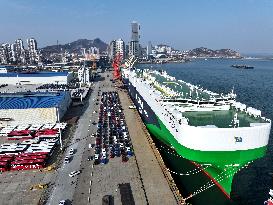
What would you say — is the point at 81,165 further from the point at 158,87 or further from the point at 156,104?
the point at 158,87

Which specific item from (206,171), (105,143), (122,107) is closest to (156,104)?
(105,143)

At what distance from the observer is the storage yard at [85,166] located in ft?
119

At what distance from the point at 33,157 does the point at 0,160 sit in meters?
5.13

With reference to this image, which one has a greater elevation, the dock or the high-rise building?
the high-rise building

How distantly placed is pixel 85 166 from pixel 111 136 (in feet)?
45.0

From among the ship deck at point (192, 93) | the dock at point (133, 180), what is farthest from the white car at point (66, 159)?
the ship deck at point (192, 93)

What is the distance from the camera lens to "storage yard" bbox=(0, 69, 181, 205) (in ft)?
119

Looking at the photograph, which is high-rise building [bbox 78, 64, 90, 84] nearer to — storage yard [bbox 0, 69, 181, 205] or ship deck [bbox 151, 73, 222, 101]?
ship deck [bbox 151, 73, 222, 101]

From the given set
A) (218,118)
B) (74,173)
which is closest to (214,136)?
(218,118)

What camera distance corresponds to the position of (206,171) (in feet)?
137

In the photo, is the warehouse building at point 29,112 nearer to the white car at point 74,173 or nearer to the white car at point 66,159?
the white car at point 66,159

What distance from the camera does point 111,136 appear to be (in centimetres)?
5744

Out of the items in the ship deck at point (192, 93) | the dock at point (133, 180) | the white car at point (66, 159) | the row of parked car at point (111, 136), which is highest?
the ship deck at point (192, 93)

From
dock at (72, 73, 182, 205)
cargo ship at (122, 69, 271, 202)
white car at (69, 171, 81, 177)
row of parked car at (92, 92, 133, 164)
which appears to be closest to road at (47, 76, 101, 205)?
white car at (69, 171, 81, 177)
